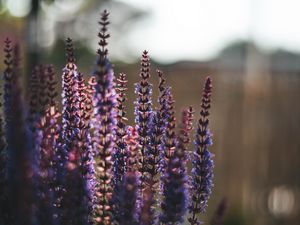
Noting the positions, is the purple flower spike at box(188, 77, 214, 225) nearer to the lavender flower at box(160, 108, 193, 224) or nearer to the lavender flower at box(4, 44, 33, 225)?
the lavender flower at box(160, 108, 193, 224)

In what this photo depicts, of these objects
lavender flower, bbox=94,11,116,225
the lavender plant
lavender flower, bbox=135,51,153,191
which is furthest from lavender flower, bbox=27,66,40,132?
lavender flower, bbox=135,51,153,191

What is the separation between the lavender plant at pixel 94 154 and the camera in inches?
45.5

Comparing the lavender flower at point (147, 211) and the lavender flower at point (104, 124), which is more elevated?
the lavender flower at point (104, 124)

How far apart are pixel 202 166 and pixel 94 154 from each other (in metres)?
0.21

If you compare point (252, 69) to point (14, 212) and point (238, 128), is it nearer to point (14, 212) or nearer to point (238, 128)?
point (238, 128)

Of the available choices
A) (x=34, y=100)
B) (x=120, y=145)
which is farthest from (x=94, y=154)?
(x=34, y=100)

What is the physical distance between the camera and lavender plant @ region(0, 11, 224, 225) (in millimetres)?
1156

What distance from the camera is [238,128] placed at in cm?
1023

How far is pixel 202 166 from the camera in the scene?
135 centimetres

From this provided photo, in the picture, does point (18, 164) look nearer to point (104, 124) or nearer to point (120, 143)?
point (104, 124)

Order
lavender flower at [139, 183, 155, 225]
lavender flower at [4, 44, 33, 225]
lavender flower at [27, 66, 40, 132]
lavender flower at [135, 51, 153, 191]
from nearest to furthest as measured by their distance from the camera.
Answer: lavender flower at [4, 44, 33, 225] → lavender flower at [139, 183, 155, 225] → lavender flower at [27, 66, 40, 132] → lavender flower at [135, 51, 153, 191]

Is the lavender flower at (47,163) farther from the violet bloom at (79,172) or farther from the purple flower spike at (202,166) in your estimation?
the purple flower spike at (202,166)

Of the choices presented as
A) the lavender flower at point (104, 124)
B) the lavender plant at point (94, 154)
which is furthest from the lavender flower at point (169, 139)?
the lavender flower at point (104, 124)

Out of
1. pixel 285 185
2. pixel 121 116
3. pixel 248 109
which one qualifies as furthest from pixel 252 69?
pixel 121 116
